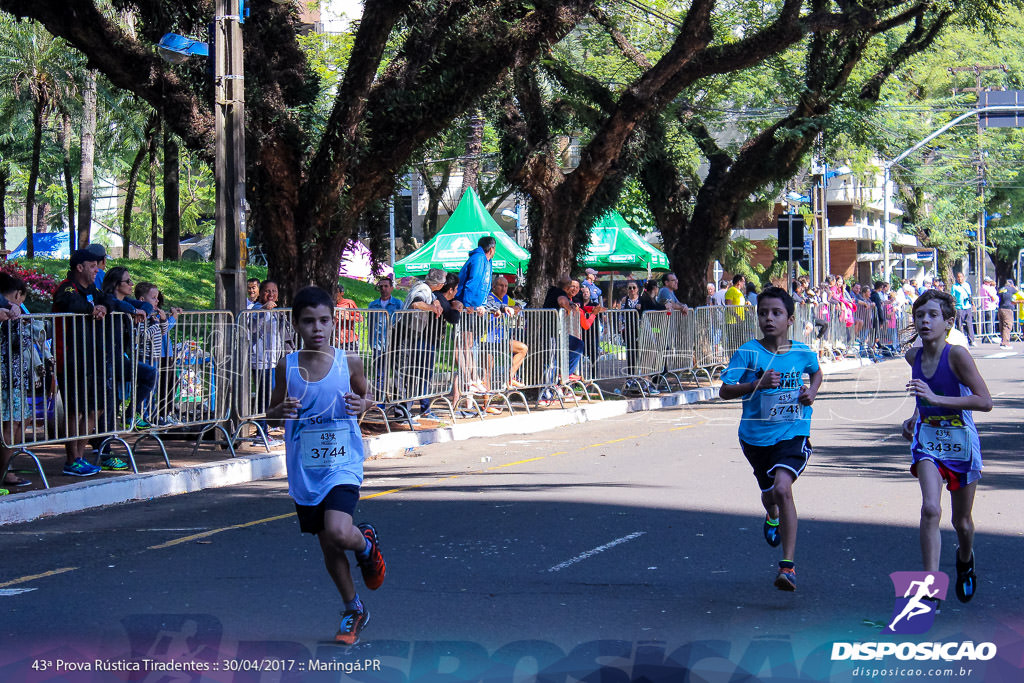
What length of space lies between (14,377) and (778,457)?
21.9ft

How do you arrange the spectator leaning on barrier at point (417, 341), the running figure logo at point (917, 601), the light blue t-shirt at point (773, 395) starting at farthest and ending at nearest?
the spectator leaning on barrier at point (417, 341) → the light blue t-shirt at point (773, 395) → the running figure logo at point (917, 601)

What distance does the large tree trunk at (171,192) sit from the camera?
37406mm

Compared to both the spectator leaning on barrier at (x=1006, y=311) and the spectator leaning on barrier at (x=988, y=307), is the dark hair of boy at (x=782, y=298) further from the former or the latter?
the spectator leaning on barrier at (x=988, y=307)

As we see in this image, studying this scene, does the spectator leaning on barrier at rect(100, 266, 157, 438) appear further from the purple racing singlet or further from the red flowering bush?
the red flowering bush

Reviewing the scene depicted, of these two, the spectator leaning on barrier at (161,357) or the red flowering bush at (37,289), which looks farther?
the red flowering bush at (37,289)

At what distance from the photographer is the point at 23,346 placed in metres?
10.6

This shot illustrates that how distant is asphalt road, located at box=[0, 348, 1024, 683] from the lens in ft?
18.0

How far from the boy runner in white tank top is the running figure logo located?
250 cm

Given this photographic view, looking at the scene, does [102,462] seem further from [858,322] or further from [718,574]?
[858,322]

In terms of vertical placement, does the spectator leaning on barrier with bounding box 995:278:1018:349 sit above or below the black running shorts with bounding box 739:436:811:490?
above

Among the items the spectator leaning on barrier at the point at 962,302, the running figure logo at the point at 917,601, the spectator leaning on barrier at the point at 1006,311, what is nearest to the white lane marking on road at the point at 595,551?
the running figure logo at the point at 917,601

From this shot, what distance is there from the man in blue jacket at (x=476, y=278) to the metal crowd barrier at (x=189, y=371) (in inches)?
162

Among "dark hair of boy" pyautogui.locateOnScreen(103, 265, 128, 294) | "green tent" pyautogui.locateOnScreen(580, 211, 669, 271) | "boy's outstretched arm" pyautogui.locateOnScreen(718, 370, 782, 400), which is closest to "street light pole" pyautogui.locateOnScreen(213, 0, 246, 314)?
"dark hair of boy" pyautogui.locateOnScreen(103, 265, 128, 294)

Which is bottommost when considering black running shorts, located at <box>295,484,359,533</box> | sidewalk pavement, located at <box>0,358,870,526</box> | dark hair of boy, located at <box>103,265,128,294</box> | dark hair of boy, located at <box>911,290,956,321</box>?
sidewalk pavement, located at <box>0,358,870,526</box>
